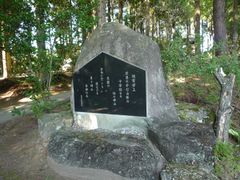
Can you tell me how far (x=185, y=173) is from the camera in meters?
3.89

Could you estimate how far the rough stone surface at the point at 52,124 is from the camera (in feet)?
17.4

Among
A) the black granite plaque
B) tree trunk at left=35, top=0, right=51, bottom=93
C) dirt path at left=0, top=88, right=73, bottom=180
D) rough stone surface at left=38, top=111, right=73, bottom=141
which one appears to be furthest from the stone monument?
tree trunk at left=35, top=0, right=51, bottom=93

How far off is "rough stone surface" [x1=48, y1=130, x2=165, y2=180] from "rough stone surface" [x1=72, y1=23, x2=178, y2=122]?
69 centimetres

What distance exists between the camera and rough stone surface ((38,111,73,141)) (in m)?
5.29

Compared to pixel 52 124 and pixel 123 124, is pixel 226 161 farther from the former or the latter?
pixel 52 124

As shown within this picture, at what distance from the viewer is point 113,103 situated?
493 centimetres

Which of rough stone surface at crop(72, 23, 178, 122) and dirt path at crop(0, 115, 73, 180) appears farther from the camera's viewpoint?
rough stone surface at crop(72, 23, 178, 122)

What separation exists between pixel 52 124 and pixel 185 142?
8.12 ft

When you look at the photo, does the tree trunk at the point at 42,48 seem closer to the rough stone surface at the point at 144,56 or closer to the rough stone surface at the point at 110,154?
the rough stone surface at the point at 144,56

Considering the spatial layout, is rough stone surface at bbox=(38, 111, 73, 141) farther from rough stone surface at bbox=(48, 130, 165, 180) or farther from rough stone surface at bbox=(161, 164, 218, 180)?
rough stone surface at bbox=(161, 164, 218, 180)

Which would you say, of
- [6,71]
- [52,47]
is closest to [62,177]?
[52,47]

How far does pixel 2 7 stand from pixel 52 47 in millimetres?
1660

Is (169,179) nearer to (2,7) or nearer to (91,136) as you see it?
(91,136)

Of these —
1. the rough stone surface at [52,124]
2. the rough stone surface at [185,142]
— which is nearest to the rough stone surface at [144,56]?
the rough stone surface at [185,142]
